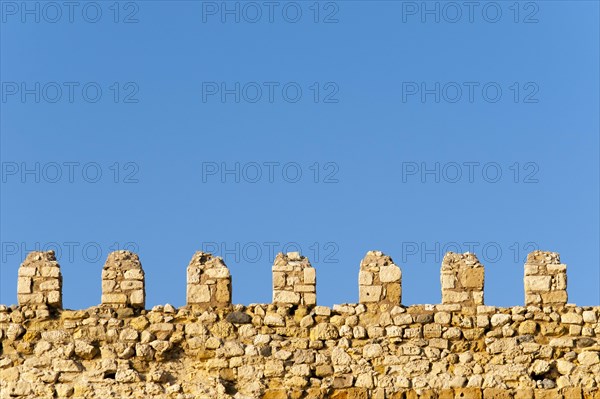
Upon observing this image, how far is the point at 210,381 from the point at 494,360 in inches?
135

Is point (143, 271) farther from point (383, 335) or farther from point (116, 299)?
point (383, 335)

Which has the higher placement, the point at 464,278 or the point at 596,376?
the point at 464,278

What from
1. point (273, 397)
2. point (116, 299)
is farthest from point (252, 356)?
point (116, 299)

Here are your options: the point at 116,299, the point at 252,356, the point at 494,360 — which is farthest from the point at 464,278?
the point at 116,299

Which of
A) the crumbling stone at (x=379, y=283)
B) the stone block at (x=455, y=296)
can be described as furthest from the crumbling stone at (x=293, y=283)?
the stone block at (x=455, y=296)

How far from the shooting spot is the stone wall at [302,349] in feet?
63.1

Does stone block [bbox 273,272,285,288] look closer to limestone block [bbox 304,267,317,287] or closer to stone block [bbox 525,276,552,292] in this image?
limestone block [bbox 304,267,317,287]

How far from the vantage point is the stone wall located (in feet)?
63.1

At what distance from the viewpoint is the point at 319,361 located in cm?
1941

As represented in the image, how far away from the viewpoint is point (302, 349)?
1952 cm

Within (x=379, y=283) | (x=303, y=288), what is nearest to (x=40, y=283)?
(x=303, y=288)

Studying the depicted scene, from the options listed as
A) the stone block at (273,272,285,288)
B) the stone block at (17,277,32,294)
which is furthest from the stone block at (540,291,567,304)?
the stone block at (17,277,32,294)

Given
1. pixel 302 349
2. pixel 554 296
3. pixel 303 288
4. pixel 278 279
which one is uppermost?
pixel 278 279

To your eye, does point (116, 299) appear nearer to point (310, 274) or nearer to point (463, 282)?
point (310, 274)
